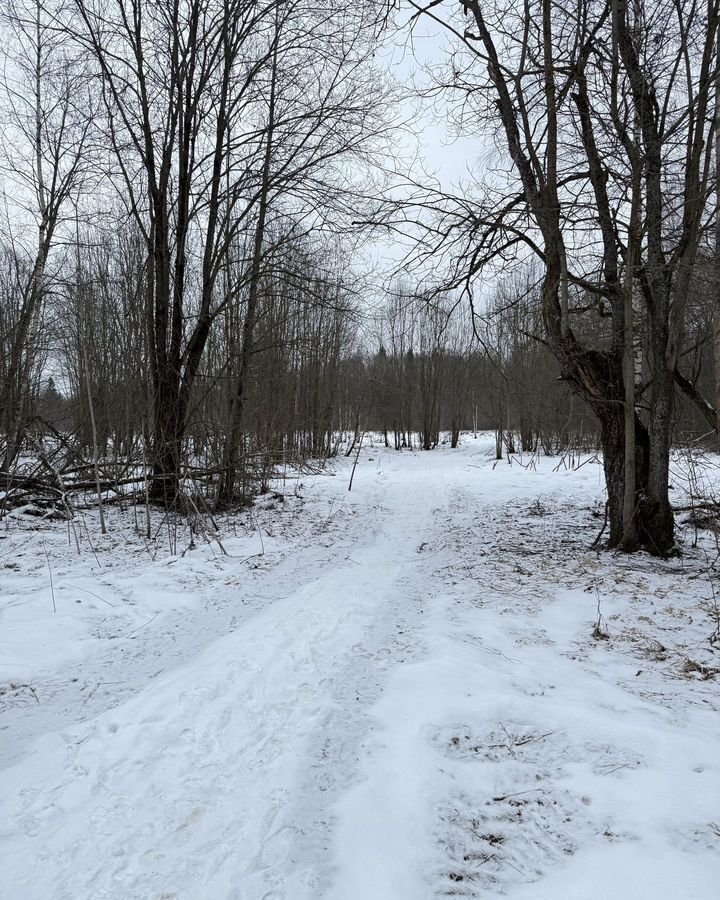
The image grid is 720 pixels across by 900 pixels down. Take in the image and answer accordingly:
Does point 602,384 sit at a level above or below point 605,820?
above

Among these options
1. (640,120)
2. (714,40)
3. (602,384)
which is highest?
(714,40)

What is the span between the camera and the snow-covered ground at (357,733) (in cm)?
195

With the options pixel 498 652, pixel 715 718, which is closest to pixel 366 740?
pixel 498 652

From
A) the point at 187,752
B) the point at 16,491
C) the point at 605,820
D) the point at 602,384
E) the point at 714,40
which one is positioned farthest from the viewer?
the point at 16,491

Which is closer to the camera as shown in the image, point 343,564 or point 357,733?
point 357,733

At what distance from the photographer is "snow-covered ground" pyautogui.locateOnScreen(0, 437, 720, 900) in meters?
1.95

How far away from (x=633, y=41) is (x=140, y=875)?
29.0 ft

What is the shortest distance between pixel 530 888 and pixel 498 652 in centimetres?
209

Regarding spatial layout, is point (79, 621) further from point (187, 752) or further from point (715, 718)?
point (715, 718)

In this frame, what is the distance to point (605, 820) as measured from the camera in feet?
7.00

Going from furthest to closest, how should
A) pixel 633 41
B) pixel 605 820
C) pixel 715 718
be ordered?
1. pixel 633 41
2. pixel 715 718
3. pixel 605 820

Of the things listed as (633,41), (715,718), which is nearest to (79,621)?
(715,718)

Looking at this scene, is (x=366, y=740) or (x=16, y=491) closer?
(x=366, y=740)

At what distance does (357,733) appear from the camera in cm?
286
